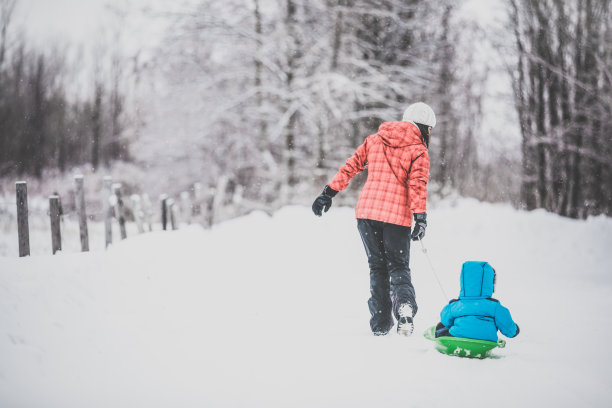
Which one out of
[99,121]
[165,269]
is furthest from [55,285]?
[99,121]

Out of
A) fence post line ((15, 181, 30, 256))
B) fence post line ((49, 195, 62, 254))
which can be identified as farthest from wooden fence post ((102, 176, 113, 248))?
fence post line ((15, 181, 30, 256))

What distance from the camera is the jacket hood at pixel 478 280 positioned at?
3.30 metres

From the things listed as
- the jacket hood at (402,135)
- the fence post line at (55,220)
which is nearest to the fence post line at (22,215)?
the fence post line at (55,220)

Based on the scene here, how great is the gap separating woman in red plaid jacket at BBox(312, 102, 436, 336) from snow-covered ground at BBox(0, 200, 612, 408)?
286 mm

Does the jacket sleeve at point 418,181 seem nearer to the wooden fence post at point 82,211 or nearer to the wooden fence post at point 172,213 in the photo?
the wooden fence post at point 82,211

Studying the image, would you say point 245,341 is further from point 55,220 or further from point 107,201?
point 107,201

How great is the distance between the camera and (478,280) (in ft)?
10.8

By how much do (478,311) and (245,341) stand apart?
1749 mm

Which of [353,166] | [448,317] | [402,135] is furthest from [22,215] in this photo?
[448,317]

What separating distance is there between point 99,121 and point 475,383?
37.5 m

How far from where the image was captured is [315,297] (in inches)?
228

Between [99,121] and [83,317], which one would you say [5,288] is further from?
[99,121]

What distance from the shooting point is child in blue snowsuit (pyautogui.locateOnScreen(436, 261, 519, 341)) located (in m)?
3.26

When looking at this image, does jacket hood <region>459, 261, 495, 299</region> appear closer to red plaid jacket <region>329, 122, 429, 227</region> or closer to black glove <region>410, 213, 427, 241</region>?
black glove <region>410, 213, 427, 241</region>
